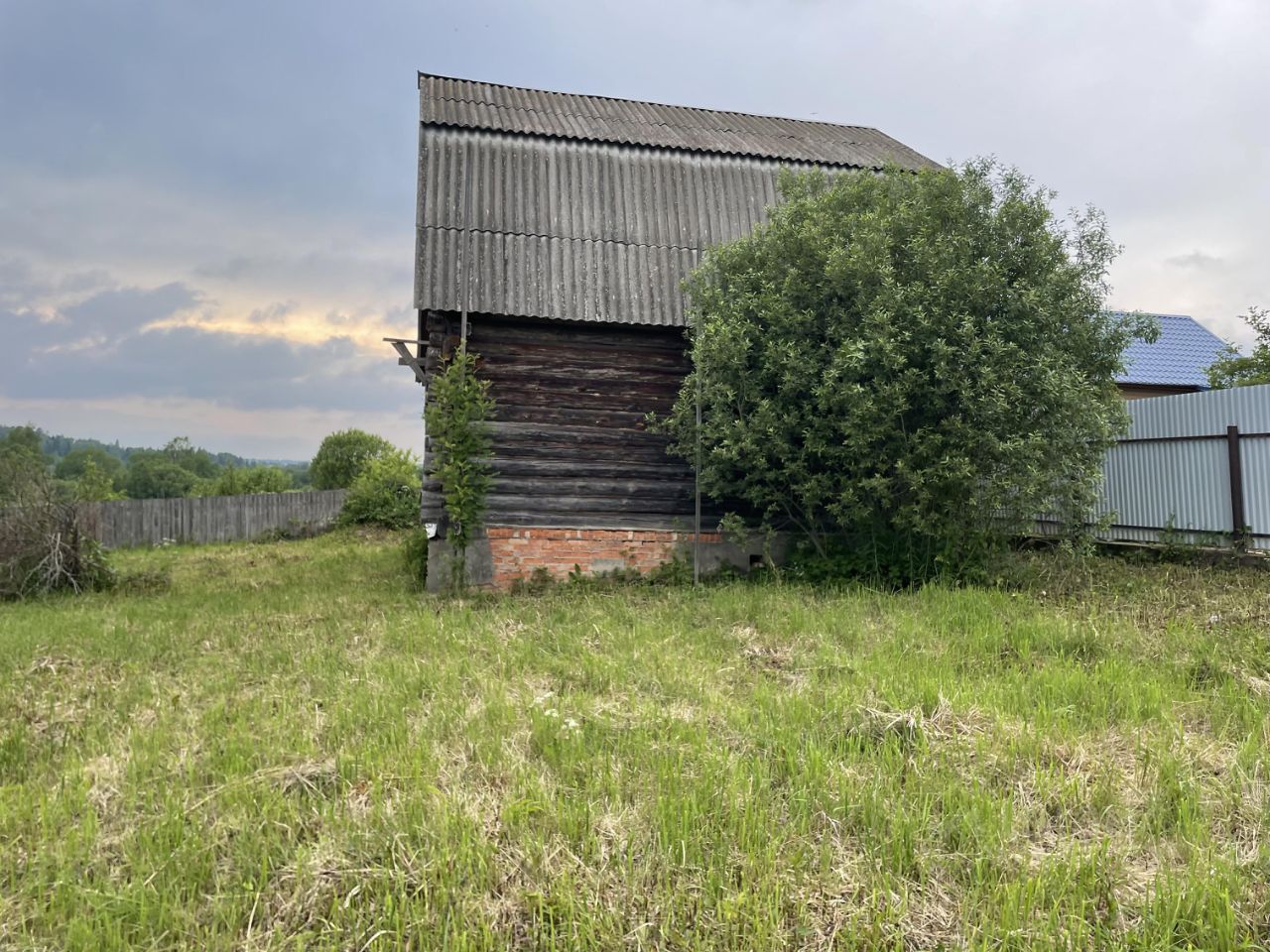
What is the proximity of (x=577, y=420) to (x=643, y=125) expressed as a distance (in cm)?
601

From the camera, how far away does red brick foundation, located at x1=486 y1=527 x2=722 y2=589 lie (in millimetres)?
10426

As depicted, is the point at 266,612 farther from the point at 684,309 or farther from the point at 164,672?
the point at 684,309

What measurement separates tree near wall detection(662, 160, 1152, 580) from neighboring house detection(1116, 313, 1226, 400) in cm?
1381

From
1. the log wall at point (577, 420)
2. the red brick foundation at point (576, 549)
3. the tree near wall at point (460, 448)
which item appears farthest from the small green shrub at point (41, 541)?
the red brick foundation at point (576, 549)

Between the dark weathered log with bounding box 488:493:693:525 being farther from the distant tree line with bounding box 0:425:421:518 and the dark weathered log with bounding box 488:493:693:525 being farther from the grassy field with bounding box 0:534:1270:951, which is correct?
the distant tree line with bounding box 0:425:421:518

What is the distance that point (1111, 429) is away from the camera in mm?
9234

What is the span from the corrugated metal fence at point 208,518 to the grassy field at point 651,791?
689 inches

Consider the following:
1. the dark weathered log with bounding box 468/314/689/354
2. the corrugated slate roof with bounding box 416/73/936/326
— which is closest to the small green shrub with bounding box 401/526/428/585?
the dark weathered log with bounding box 468/314/689/354

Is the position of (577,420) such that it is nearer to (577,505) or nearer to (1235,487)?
(577,505)

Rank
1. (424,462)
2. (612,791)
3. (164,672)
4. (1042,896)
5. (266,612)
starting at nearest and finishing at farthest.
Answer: (1042,896) → (612,791) → (164,672) → (266,612) → (424,462)

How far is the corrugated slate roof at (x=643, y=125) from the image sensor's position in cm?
1201

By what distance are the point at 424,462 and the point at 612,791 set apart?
7864 millimetres

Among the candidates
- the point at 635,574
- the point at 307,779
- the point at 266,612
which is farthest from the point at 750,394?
the point at 307,779

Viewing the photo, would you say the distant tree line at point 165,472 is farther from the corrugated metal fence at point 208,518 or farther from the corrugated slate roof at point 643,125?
the corrugated slate roof at point 643,125
